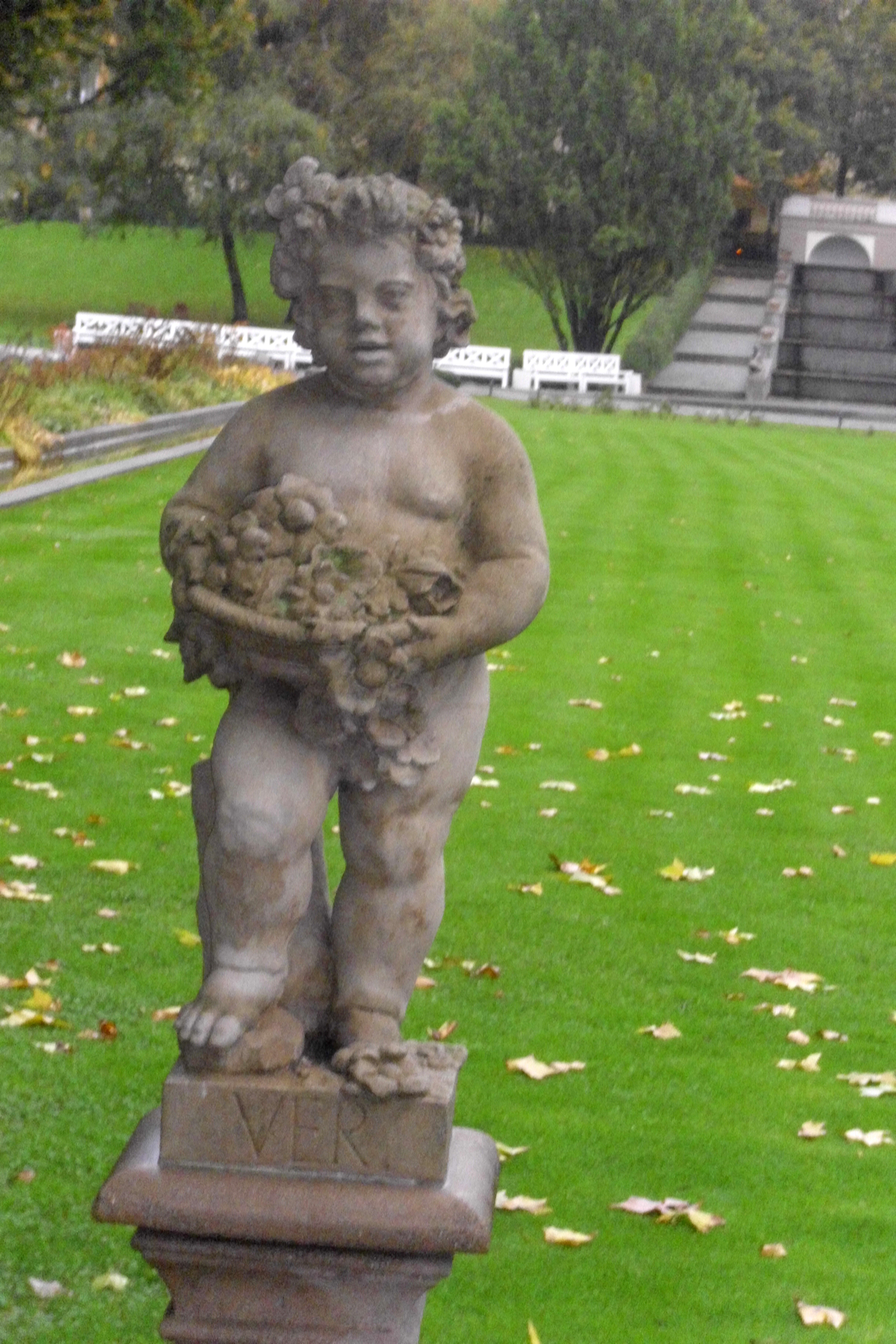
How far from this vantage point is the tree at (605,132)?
44.1 m

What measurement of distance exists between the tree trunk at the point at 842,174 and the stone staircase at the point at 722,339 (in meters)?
4.65

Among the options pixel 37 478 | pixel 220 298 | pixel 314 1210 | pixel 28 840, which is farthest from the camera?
pixel 220 298

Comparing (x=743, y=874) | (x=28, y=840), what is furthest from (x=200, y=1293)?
(x=743, y=874)

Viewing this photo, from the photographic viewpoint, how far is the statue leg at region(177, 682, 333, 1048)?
3.24 metres

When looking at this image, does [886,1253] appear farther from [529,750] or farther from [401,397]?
[529,750]

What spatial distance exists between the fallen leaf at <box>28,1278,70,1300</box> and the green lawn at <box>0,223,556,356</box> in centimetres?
4494

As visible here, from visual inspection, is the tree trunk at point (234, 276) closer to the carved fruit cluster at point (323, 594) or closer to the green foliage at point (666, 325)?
the green foliage at point (666, 325)

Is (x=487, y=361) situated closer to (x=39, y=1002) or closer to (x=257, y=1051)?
(x=39, y=1002)

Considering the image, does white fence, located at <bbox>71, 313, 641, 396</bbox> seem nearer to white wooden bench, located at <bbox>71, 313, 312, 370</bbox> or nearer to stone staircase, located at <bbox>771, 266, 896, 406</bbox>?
white wooden bench, located at <bbox>71, 313, 312, 370</bbox>

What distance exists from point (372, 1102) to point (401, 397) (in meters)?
A: 1.29

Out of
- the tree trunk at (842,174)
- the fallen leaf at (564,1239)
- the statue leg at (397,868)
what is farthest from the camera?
the tree trunk at (842,174)

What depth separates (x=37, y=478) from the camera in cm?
1841

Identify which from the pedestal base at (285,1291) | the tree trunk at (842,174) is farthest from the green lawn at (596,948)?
the tree trunk at (842,174)

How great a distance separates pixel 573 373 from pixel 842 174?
25.6 m
